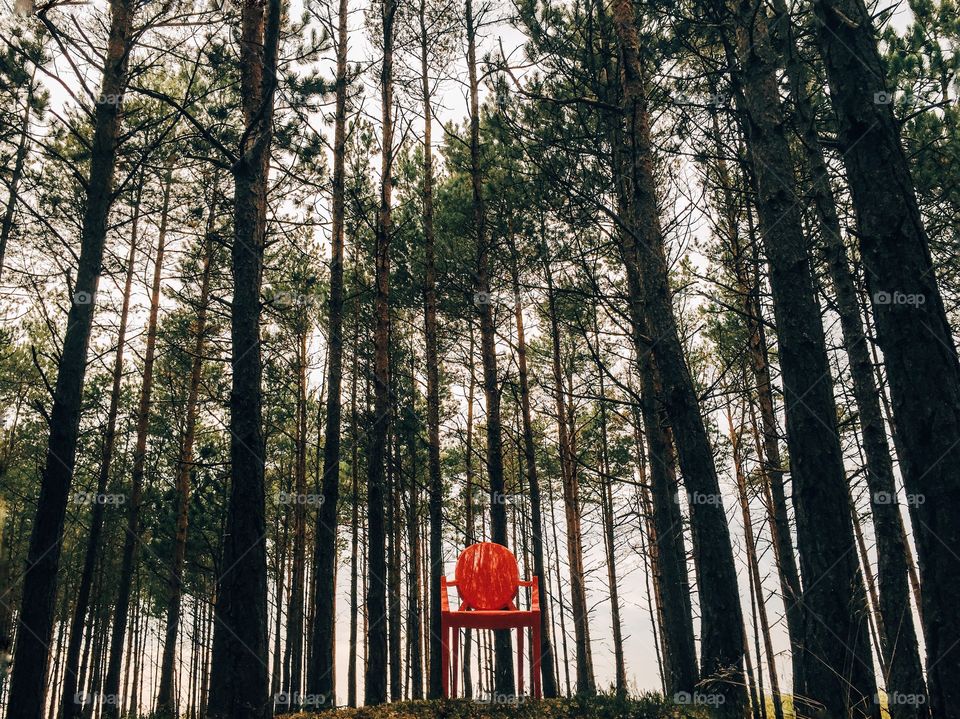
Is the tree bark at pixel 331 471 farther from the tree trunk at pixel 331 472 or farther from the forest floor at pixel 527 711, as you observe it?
the forest floor at pixel 527 711

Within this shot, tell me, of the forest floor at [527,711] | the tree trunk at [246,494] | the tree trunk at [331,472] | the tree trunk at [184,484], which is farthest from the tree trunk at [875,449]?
the tree trunk at [184,484]

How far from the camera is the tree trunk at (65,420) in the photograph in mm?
5035

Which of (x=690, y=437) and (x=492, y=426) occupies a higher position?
(x=492, y=426)

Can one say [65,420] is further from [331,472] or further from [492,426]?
[492,426]

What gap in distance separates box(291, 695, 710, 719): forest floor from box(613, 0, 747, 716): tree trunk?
1.43 ft

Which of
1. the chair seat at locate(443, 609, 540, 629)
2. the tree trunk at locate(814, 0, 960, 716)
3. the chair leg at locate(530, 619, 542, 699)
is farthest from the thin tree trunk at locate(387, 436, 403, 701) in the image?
the tree trunk at locate(814, 0, 960, 716)

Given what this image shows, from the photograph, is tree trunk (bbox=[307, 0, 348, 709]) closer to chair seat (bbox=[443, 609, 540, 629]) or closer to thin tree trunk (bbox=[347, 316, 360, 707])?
chair seat (bbox=[443, 609, 540, 629])

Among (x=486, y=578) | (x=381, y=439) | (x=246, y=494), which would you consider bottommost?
(x=486, y=578)

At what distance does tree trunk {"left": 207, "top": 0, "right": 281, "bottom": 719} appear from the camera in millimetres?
3752

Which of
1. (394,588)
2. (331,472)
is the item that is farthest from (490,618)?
(394,588)

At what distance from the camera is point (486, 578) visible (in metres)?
6.17

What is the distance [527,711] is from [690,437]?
8.32ft

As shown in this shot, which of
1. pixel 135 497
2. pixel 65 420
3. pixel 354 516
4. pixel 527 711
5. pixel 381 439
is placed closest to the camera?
pixel 527 711

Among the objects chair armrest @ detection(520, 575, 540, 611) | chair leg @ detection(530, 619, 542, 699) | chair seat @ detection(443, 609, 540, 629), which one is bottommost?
chair leg @ detection(530, 619, 542, 699)
